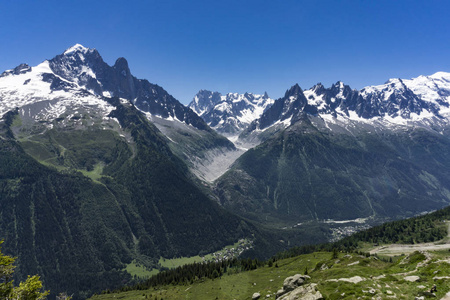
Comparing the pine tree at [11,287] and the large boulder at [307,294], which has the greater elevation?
the pine tree at [11,287]

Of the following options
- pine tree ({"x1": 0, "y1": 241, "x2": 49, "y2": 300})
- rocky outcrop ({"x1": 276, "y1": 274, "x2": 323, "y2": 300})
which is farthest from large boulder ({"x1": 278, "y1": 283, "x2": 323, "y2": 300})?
pine tree ({"x1": 0, "y1": 241, "x2": 49, "y2": 300})

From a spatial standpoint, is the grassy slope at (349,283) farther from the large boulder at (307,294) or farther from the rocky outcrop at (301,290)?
the rocky outcrop at (301,290)

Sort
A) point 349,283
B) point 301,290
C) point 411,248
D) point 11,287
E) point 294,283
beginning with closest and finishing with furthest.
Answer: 1. point 11,287
2. point 349,283
3. point 301,290
4. point 294,283
5. point 411,248

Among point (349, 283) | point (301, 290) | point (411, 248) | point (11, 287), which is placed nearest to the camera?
point (11, 287)

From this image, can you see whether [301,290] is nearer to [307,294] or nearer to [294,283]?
[307,294]

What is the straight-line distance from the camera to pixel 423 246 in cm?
17950

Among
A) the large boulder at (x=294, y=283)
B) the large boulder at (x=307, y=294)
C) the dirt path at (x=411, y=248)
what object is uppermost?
the large boulder at (x=307, y=294)

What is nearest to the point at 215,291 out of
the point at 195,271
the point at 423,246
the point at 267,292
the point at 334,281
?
the point at 267,292

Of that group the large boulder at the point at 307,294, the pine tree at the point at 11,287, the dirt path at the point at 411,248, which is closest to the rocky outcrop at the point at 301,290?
the large boulder at the point at 307,294

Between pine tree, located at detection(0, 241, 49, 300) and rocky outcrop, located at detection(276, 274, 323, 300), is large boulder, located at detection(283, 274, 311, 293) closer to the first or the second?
rocky outcrop, located at detection(276, 274, 323, 300)

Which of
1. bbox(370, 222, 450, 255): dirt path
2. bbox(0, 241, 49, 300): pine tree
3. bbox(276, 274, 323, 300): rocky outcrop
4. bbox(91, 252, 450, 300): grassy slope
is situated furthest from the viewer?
bbox(370, 222, 450, 255): dirt path

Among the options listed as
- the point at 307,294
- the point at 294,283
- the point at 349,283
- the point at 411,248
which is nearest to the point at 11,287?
the point at 307,294

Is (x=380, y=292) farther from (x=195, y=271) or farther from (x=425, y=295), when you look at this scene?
(x=195, y=271)

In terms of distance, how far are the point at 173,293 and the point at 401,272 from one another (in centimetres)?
12122
